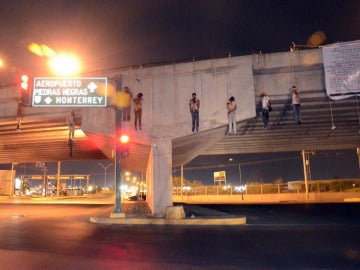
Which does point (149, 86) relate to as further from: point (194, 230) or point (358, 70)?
point (358, 70)

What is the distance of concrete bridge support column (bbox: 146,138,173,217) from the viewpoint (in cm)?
1827

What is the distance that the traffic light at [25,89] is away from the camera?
51.0 ft

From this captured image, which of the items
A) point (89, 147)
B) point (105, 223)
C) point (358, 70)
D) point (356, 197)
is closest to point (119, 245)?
point (105, 223)

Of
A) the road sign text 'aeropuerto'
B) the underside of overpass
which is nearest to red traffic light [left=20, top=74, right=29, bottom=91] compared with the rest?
the road sign text 'aeropuerto'

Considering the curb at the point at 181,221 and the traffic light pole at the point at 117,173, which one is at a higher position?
the traffic light pole at the point at 117,173

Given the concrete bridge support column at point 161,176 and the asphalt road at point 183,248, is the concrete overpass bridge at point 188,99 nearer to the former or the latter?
the concrete bridge support column at point 161,176

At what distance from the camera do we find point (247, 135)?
1012 inches

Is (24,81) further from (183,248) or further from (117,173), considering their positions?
(183,248)

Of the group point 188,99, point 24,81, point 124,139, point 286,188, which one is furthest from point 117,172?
point 286,188

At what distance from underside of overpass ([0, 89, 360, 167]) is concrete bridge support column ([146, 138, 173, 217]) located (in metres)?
0.99

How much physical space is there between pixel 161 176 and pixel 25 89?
7.65m

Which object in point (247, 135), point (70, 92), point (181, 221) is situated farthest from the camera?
point (247, 135)

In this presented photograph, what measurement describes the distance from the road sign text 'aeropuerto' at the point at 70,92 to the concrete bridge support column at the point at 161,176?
3618 millimetres

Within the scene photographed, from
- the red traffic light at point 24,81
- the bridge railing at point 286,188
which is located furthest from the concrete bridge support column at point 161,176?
the bridge railing at point 286,188
